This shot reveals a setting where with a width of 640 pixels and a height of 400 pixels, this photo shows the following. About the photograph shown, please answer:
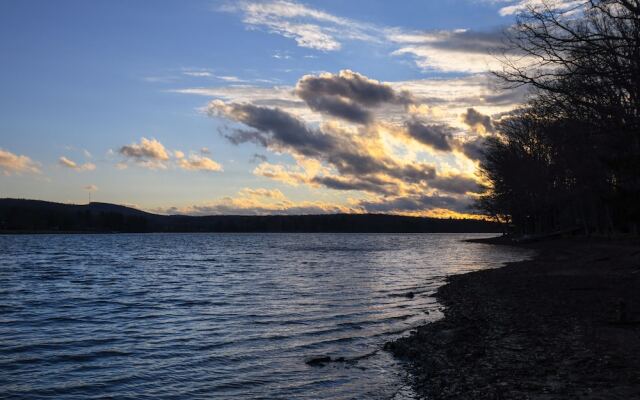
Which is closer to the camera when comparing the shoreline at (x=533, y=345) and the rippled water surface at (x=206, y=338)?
the shoreline at (x=533, y=345)

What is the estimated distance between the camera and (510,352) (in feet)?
46.8

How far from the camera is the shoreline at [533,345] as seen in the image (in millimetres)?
11078

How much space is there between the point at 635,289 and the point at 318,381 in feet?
56.1

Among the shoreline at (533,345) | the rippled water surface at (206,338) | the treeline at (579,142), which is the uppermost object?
the treeline at (579,142)

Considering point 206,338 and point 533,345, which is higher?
point 533,345

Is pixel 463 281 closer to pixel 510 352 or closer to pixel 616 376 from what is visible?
pixel 510 352

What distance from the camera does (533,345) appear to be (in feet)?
48.5

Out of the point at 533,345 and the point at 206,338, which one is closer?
the point at 533,345

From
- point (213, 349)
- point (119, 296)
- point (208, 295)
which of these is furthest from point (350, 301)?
point (119, 296)

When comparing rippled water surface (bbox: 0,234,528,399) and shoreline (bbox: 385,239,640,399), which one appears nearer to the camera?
shoreline (bbox: 385,239,640,399)

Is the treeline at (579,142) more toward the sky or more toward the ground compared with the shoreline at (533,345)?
more toward the sky

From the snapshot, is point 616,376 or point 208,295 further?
point 208,295

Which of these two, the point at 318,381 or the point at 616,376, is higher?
the point at 616,376

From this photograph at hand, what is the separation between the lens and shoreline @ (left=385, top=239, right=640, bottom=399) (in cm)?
1108
